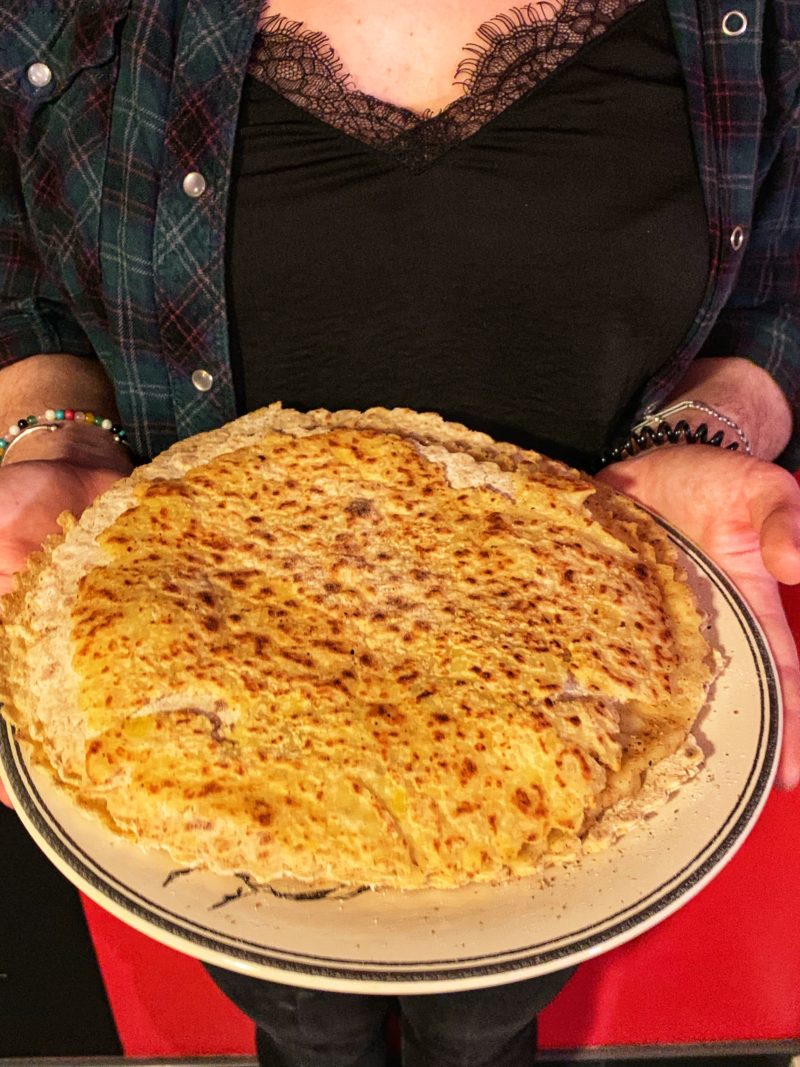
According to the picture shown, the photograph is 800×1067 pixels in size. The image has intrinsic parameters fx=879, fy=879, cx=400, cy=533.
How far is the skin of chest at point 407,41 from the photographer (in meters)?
1.30

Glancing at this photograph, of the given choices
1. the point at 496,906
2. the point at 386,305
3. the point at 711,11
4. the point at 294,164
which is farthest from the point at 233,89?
the point at 496,906

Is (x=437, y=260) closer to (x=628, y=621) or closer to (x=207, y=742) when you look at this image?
(x=628, y=621)

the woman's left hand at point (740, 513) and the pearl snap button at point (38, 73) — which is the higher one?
the pearl snap button at point (38, 73)

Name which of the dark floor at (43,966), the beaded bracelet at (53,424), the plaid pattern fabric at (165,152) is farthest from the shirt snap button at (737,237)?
the dark floor at (43,966)

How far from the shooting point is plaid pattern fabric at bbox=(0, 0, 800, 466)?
50.9 inches

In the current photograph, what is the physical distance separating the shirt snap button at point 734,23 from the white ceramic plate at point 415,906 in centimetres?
105

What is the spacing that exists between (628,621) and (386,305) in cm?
62

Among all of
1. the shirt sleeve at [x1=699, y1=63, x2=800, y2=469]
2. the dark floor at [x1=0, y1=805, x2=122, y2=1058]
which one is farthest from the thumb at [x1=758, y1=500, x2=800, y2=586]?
the dark floor at [x1=0, y1=805, x2=122, y2=1058]

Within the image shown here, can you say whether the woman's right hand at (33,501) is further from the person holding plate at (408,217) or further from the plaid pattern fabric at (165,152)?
the plaid pattern fabric at (165,152)

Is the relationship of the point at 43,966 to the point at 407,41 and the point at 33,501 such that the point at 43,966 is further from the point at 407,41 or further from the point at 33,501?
the point at 407,41

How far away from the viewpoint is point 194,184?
4.26 ft

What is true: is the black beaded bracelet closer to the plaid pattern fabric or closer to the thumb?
the plaid pattern fabric

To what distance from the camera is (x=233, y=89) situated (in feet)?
4.17

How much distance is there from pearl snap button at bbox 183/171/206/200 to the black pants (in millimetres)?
1192
